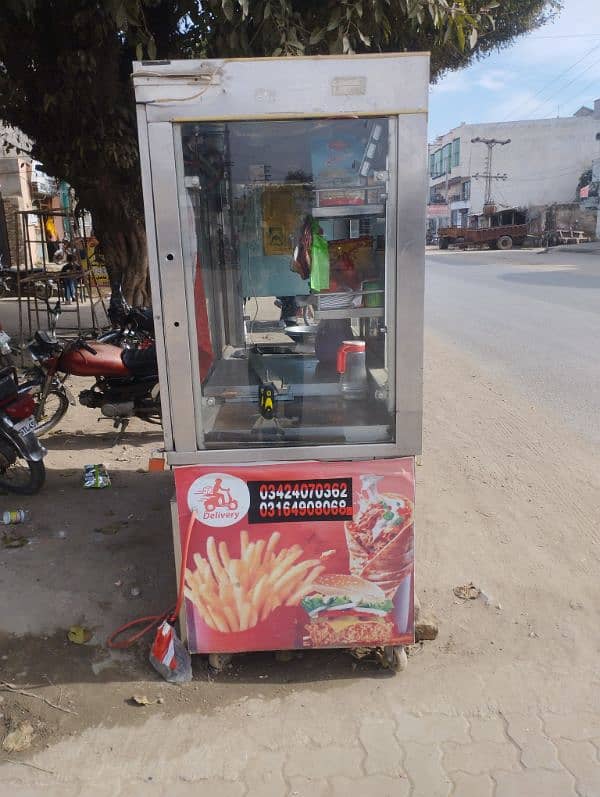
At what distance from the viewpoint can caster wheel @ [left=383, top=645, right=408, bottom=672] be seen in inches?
100

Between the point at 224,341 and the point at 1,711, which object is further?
the point at 224,341

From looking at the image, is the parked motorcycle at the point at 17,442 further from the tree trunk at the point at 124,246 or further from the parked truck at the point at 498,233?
the parked truck at the point at 498,233

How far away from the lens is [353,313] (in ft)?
8.34

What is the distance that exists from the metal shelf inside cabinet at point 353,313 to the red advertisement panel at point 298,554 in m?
0.57

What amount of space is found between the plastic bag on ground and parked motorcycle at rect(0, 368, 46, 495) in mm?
2058

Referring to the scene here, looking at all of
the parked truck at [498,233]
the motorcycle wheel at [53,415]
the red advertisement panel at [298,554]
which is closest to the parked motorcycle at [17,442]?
the motorcycle wheel at [53,415]

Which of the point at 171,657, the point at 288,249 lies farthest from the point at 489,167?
the point at 171,657

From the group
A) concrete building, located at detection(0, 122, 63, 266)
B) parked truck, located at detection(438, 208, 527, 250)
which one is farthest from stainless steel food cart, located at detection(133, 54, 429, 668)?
parked truck, located at detection(438, 208, 527, 250)

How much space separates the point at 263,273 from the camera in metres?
2.92

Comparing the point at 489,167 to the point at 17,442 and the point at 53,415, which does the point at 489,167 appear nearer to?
the point at 53,415

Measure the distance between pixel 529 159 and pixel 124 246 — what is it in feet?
171

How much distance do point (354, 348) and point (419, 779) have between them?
1.55 meters

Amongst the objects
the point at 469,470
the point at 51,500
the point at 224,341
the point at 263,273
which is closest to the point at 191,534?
the point at 224,341

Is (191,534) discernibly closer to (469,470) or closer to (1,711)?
(1,711)
